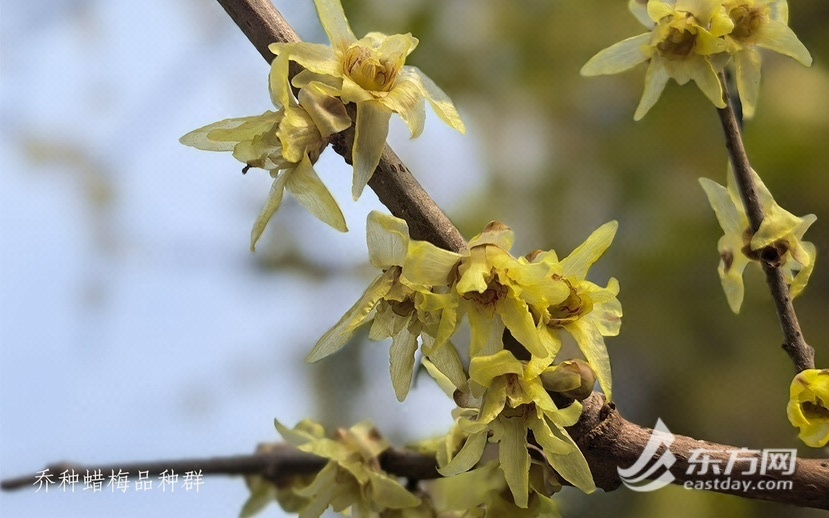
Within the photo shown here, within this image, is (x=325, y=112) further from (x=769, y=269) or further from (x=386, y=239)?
(x=769, y=269)

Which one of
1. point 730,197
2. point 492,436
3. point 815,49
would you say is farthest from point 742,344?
point 492,436

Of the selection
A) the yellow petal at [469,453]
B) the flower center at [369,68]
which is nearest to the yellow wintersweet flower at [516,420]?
the yellow petal at [469,453]

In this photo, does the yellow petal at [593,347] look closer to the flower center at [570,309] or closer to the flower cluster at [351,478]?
the flower center at [570,309]

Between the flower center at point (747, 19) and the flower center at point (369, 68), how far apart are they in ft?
0.54

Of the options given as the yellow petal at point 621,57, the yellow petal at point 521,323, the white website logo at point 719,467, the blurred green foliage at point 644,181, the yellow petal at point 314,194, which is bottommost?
the white website logo at point 719,467

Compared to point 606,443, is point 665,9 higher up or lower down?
higher up

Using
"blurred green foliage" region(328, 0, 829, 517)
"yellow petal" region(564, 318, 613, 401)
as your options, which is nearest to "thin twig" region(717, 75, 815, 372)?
"yellow petal" region(564, 318, 613, 401)

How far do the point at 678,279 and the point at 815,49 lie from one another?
0.37m

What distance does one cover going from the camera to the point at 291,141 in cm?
27

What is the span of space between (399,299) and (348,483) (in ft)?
0.52

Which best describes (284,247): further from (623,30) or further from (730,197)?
(730,197)

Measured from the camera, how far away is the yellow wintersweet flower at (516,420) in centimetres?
27

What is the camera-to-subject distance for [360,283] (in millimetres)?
952

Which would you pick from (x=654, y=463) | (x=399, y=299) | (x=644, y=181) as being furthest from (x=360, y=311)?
(x=644, y=181)
